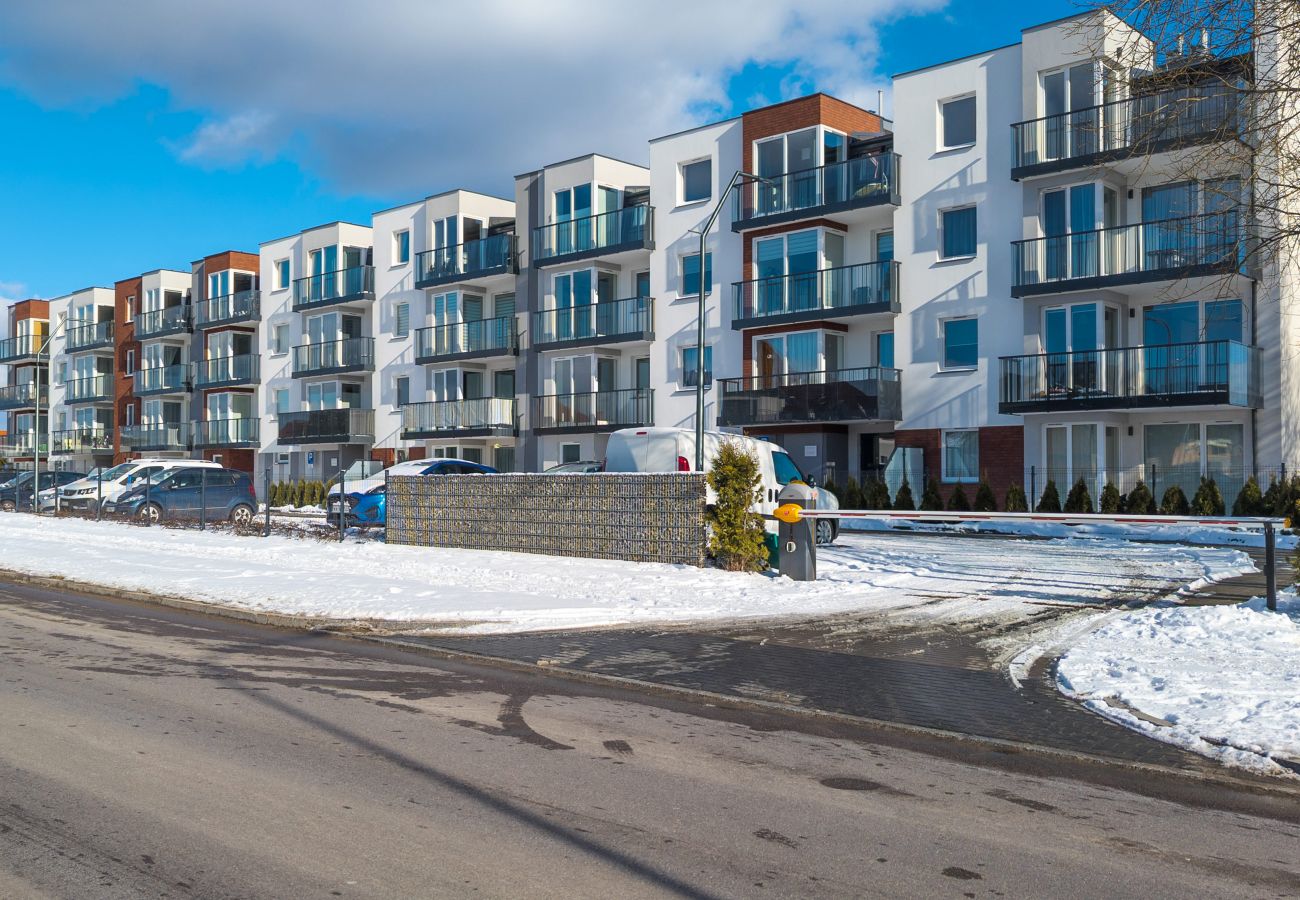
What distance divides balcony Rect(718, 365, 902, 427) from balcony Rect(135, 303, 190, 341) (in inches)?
1471

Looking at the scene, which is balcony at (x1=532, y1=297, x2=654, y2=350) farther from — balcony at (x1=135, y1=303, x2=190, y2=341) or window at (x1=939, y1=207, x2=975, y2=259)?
balcony at (x1=135, y1=303, x2=190, y2=341)

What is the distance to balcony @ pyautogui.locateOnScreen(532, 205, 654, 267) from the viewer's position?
40.2 meters

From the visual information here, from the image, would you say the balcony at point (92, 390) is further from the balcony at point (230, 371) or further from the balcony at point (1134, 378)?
the balcony at point (1134, 378)

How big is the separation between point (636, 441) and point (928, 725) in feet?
45.7

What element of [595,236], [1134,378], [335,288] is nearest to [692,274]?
[595,236]

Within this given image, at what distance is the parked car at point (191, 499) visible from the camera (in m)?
30.6

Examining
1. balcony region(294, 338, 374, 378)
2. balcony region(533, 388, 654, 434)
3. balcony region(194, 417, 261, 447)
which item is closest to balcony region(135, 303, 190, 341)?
balcony region(194, 417, 261, 447)

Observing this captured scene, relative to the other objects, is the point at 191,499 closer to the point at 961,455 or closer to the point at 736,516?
the point at 736,516

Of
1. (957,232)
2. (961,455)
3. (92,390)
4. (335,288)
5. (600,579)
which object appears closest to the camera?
(600,579)

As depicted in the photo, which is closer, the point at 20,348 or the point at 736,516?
the point at 736,516

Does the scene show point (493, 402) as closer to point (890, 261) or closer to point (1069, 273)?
point (890, 261)

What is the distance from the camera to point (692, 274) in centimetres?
3919

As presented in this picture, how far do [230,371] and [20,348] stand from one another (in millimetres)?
30972

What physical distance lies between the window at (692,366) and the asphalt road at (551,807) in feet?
99.3
